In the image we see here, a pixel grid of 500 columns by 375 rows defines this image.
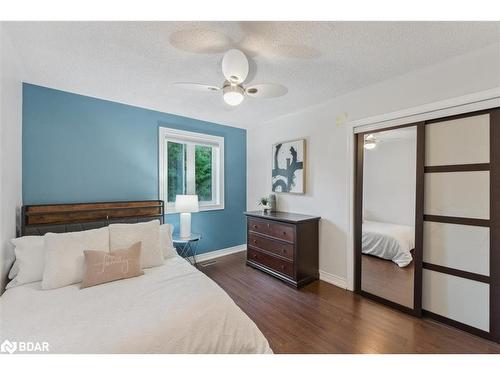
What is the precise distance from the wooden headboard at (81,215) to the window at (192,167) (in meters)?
0.39

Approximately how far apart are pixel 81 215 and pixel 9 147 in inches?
37.4

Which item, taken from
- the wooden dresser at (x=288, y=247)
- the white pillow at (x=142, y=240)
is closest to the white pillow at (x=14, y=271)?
the white pillow at (x=142, y=240)

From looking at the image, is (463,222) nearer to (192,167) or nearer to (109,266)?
(109,266)

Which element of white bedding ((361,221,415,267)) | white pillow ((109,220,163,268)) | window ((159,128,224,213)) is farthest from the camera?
→ window ((159,128,224,213))

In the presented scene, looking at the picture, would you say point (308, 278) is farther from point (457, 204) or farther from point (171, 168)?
point (171, 168)

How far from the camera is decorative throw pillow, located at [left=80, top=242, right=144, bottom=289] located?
5.44 feet

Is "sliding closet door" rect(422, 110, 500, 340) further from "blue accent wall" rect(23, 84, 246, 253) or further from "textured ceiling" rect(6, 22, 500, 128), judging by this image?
"blue accent wall" rect(23, 84, 246, 253)

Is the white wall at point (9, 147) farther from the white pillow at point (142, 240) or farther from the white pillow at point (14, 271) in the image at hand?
the white pillow at point (142, 240)

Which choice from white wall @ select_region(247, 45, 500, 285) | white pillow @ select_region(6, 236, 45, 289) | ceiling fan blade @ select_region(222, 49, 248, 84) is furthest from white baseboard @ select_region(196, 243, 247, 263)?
ceiling fan blade @ select_region(222, 49, 248, 84)

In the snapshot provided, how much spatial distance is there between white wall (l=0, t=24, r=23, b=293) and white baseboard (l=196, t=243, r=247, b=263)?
225 centimetres

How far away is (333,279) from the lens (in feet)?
9.20

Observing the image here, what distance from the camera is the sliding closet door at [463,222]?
1.71 metres

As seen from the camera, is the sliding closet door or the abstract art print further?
the abstract art print
